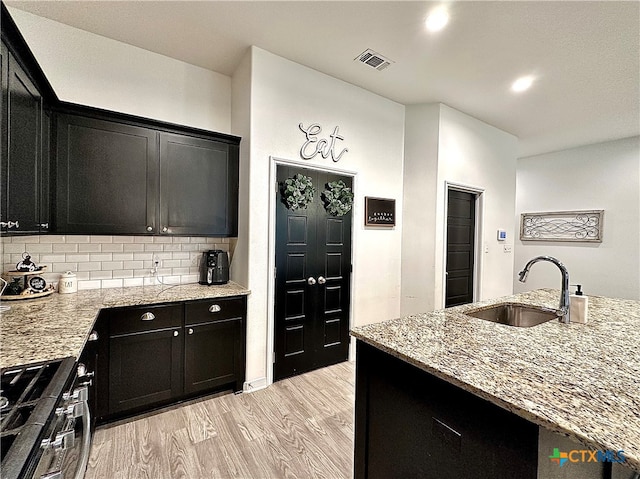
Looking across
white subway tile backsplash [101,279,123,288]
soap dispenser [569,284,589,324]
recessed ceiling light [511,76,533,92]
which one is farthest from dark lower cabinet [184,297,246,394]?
recessed ceiling light [511,76,533,92]

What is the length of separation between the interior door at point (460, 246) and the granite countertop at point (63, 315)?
2.82 meters

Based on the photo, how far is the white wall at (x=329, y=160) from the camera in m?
2.67

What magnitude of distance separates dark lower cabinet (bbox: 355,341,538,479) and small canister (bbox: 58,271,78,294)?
7.53ft

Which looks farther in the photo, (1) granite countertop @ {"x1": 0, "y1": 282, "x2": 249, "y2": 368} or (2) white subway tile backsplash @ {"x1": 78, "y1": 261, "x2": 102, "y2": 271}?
(2) white subway tile backsplash @ {"x1": 78, "y1": 261, "x2": 102, "y2": 271}

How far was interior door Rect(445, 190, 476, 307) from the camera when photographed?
13.1 ft

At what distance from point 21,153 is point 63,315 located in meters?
0.99

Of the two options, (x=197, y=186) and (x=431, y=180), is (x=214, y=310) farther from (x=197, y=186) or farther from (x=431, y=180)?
(x=431, y=180)

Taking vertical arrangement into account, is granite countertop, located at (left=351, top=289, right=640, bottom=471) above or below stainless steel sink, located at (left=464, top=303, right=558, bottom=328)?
above

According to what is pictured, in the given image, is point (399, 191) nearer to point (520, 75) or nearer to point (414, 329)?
point (520, 75)

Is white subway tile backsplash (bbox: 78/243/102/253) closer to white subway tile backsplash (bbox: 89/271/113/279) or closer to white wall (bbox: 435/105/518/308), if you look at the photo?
white subway tile backsplash (bbox: 89/271/113/279)

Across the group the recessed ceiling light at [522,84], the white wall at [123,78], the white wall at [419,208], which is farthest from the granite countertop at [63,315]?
the recessed ceiling light at [522,84]

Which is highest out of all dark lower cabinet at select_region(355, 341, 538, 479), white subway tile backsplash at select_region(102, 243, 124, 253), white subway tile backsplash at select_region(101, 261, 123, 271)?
white subway tile backsplash at select_region(102, 243, 124, 253)

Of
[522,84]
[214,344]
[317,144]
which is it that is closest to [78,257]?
[214,344]

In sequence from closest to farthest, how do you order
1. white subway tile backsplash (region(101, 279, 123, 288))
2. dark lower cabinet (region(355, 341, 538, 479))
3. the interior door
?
dark lower cabinet (region(355, 341, 538, 479)) → white subway tile backsplash (region(101, 279, 123, 288)) → the interior door
